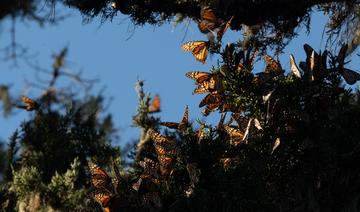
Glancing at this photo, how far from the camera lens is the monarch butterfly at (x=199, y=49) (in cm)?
259

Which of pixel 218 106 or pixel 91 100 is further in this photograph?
pixel 91 100

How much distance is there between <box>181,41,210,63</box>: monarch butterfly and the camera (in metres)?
2.59

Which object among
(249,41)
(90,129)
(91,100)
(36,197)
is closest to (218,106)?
(249,41)

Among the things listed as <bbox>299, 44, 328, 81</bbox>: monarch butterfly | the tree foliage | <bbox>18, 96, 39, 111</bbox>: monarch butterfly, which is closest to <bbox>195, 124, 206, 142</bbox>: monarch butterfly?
the tree foliage

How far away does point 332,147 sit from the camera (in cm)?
226

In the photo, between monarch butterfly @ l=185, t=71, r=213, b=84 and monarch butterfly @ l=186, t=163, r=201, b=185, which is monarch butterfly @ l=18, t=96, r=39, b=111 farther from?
monarch butterfly @ l=186, t=163, r=201, b=185

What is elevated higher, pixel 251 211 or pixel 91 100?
pixel 91 100

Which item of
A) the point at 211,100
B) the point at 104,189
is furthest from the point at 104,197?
the point at 211,100

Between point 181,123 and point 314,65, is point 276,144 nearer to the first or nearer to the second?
point 314,65

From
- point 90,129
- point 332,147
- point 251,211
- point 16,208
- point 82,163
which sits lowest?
point 251,211

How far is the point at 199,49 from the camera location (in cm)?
260

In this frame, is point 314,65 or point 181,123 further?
point 181,123

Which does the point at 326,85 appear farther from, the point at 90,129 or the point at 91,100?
the point at 91,100

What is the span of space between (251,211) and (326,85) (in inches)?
22.5
